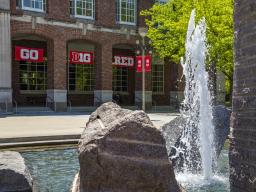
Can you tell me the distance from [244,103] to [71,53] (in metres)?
27.3

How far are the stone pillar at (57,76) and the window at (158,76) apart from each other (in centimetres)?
982

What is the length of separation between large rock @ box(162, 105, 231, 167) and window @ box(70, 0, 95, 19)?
24080mm

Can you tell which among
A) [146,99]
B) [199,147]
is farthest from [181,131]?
[146,99]

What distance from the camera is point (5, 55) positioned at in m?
26.0

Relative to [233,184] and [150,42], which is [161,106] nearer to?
[150,42]

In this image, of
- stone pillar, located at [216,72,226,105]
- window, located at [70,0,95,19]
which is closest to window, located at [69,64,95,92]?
window, located at [70,0,95,19]

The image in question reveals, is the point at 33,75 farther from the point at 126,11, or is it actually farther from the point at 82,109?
the point at 126,11

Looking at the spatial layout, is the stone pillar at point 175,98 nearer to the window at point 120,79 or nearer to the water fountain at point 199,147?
the window at point 120,79

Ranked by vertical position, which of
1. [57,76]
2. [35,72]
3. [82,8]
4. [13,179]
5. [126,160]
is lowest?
[13,179]

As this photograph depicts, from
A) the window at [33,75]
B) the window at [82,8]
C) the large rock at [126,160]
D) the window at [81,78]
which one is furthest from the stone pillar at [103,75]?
the large rock at [126,160]

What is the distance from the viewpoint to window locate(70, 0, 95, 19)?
100 feet

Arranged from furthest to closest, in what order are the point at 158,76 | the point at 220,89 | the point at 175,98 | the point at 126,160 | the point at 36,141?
the point at 220,89 < the point at 158,76 < the point at 175,98 < the point at 36,141 < the point at 126,160

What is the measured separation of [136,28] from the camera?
3353cm

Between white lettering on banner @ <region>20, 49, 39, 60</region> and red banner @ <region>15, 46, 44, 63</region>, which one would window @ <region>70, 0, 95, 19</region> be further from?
white lettering on banner @ <region>20, 49, 39, 60</region>
